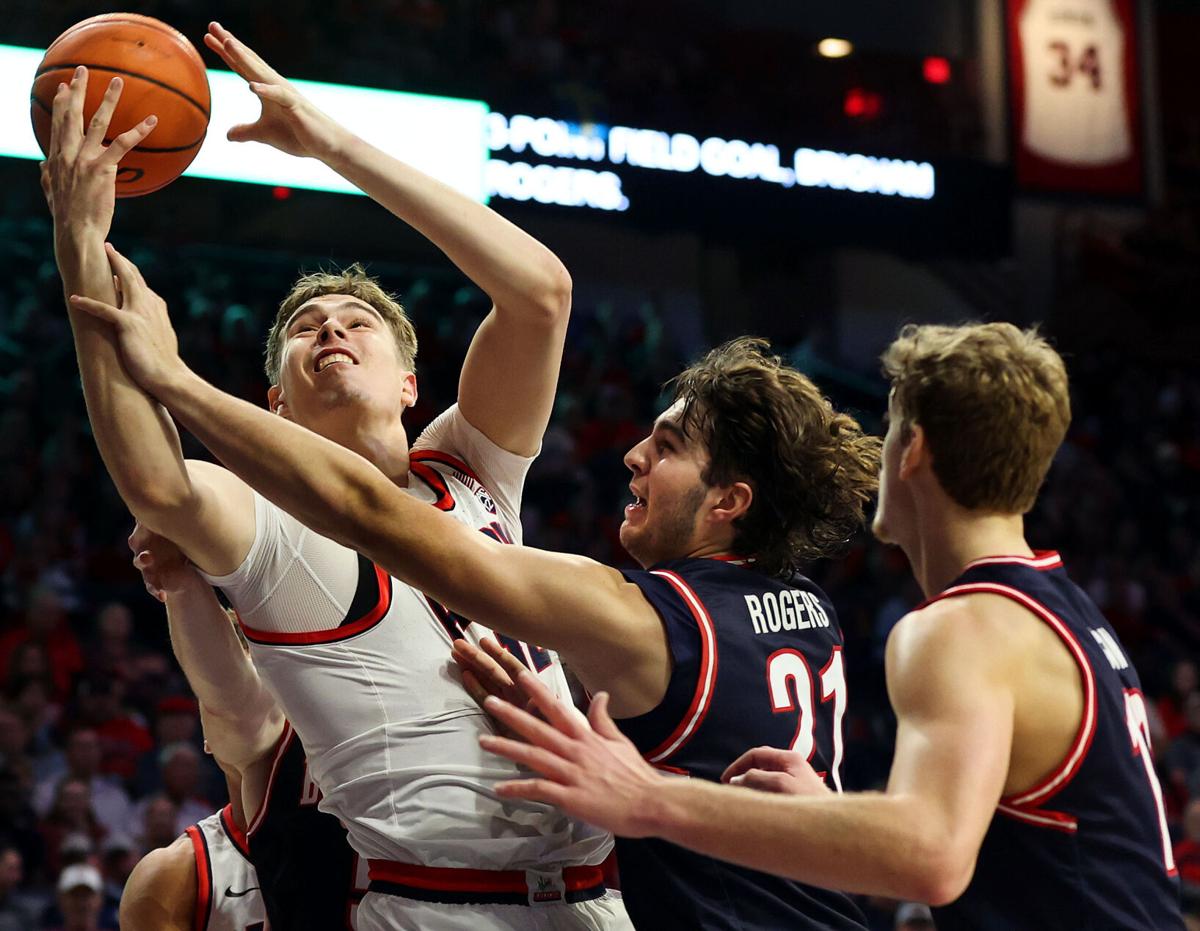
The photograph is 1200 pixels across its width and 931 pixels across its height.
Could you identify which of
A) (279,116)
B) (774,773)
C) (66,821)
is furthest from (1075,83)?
(774,773)

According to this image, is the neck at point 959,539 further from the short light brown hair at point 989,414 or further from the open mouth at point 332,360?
the open mouth at point 332,360

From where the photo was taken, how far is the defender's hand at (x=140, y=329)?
247cm

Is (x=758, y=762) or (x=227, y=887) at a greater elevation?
(x=758, y=762)

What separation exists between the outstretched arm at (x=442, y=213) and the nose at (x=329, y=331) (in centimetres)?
37

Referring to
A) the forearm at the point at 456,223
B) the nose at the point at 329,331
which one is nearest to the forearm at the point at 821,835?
the forearm at the point at 456,223

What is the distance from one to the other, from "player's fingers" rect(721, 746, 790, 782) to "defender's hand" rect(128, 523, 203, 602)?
119 cm

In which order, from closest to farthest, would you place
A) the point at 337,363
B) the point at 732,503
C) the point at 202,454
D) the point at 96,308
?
the point at 96,308 → the point at 732,503 → the point at 337,363 → the point at 202,454

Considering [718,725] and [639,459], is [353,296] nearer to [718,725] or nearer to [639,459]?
[639,459]

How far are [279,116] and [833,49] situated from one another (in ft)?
39.0

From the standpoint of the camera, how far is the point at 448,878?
282cm

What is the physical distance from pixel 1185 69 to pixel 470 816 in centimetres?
1683

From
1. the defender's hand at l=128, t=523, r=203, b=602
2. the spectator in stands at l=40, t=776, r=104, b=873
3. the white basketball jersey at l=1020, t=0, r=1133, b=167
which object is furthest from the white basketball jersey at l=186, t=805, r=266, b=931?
the white basketball jersey at l=1020, t=0, r=1133, b=167

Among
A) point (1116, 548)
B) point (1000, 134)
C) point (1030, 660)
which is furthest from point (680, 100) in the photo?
point (1030, 660)

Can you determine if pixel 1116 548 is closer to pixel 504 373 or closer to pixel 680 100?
pixel 680 100
